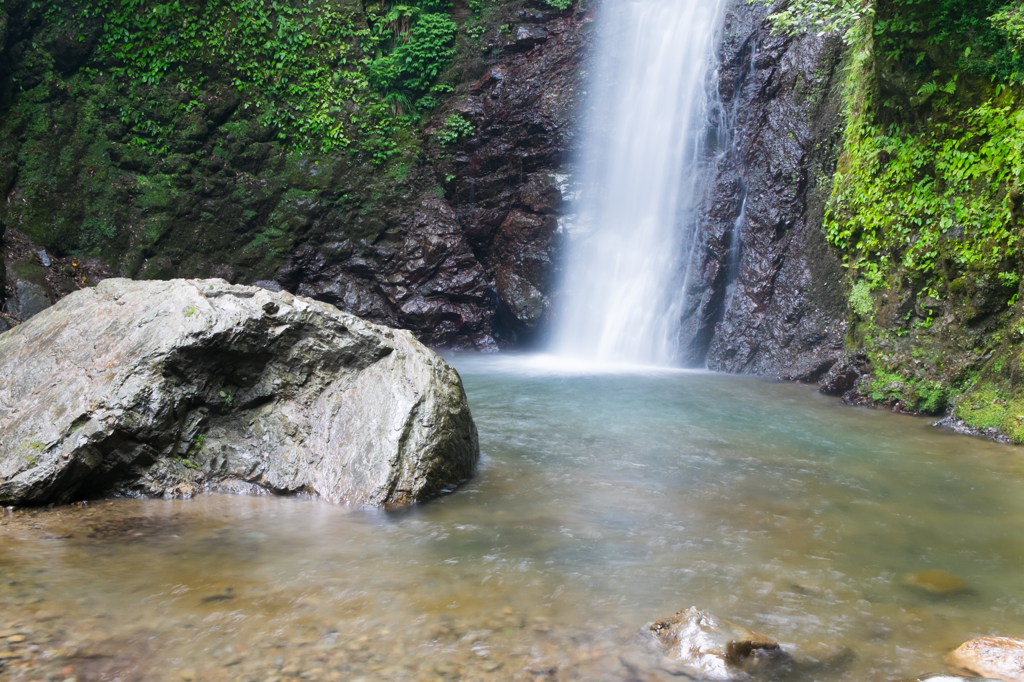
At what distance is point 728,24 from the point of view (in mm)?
12492

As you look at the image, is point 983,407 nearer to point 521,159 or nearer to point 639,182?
point 639,182

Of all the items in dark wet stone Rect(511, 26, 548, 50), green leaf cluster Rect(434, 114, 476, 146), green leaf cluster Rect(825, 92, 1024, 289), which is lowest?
green leaf cluster Rect(825, 92, 1024, 289)

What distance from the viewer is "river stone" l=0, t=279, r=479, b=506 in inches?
177

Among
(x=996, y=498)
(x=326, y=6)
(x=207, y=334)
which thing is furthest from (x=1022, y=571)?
(x=326, y=6)

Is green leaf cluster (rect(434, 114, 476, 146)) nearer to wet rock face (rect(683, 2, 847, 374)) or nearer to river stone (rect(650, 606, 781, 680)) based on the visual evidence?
wet rock face (rect(683, 2, 847, 374))

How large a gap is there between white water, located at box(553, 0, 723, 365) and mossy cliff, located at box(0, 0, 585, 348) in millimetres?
1533

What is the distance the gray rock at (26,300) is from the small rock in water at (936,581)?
1252cm

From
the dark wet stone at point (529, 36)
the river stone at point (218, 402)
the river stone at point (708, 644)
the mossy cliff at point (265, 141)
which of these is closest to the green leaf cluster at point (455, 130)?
the mossy cliff at point (265, 141)

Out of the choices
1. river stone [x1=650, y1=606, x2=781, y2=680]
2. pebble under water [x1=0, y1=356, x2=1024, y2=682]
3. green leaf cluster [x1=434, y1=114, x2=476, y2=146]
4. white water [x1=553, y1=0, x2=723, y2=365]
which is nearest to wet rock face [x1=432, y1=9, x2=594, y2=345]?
green leaf cluster [x1=434, y1=114, x2=476, y2=146]

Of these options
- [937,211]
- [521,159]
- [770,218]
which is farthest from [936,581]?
[521,159]

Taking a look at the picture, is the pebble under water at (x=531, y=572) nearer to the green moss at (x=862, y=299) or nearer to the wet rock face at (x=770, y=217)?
the green moss at (x=862, y=299)

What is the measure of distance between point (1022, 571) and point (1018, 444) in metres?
3.45

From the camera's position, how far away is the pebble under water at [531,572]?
2.75m

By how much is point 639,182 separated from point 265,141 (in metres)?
7.88
